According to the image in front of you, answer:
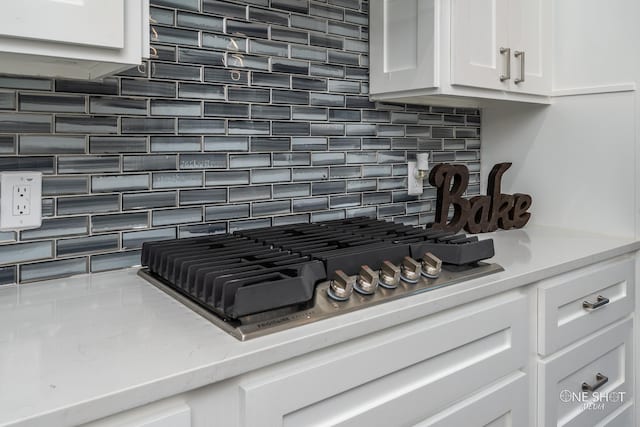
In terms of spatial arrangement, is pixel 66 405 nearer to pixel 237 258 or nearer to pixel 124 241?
pixel 237 258

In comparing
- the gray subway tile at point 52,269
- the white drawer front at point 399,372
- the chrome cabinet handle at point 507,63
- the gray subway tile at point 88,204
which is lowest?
the white drawer front at point 399,372

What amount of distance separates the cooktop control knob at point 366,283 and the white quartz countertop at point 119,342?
5 centimetres

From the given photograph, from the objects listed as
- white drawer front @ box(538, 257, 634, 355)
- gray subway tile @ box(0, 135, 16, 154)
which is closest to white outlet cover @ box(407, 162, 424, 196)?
white drawer front @ box(538, 257, 634, 355)

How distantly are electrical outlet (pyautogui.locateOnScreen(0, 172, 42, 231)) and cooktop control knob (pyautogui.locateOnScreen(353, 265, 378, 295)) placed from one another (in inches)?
29.8

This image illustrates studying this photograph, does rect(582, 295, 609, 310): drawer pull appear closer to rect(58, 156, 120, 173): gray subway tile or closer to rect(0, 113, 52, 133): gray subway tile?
rect(58, 156, 120, 173): gray subway tile

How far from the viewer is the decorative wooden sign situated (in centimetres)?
186

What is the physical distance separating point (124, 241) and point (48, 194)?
8.3 inches

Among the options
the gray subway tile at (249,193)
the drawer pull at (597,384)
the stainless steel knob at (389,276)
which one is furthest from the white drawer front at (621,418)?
the gray subway tile at (249,193)

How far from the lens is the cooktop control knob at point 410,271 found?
3.59ft

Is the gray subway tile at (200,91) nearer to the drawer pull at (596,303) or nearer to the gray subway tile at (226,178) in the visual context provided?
the gray subway tile at (226,178)

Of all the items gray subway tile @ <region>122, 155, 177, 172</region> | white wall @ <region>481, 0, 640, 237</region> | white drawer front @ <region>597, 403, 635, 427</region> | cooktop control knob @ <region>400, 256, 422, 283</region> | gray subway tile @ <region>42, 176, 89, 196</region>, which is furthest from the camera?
white wall @ <region>481, 0, 640, 237</region>

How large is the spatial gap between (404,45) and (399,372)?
3.69 ft

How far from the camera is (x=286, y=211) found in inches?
64.2

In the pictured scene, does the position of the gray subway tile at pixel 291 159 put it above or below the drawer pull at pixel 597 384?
above
